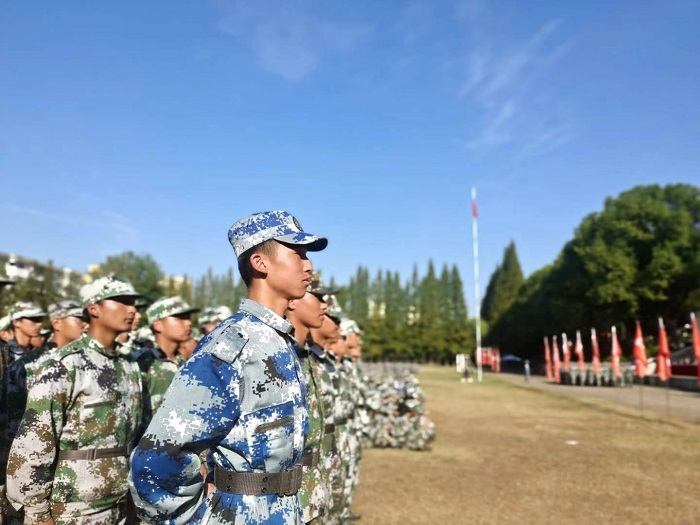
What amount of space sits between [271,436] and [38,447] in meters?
1.67

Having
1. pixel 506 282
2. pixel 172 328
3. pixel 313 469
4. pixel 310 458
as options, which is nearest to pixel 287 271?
pixel 310 458

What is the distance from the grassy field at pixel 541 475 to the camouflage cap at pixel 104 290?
473cm

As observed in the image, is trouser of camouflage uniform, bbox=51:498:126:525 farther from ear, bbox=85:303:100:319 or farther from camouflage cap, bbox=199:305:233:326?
camouflage cap, bbox=199:305:233:326

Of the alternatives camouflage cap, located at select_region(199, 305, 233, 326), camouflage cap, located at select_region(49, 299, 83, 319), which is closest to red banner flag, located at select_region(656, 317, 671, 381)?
camouflage cap, located at select_region(199, 305, 233, 326)

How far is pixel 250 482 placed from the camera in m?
2.06

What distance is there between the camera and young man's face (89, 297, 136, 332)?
372 cm

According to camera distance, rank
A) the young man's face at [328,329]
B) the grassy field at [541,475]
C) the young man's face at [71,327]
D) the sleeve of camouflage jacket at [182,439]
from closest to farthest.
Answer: the sleeve of camouflage jacket at [182,439], the young man's face at [328,329], the young man's face at [71,327], the grassy field at [541,475]

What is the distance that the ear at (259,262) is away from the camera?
233 cm

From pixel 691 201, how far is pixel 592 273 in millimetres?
9250

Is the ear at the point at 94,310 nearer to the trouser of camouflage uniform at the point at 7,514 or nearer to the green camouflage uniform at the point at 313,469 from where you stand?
the trouser of camouflage uniform at the point at 7,514

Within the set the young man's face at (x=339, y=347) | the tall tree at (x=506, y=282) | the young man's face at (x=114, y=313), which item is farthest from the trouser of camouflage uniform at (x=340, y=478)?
the tall tree at (x=506, y=282)

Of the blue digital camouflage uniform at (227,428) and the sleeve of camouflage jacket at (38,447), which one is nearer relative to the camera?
the blue digital camouflage uniform at (227,428)

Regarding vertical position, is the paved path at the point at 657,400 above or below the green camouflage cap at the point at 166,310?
below

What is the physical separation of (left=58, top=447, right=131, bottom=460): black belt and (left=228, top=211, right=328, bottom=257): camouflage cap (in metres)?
1.75
